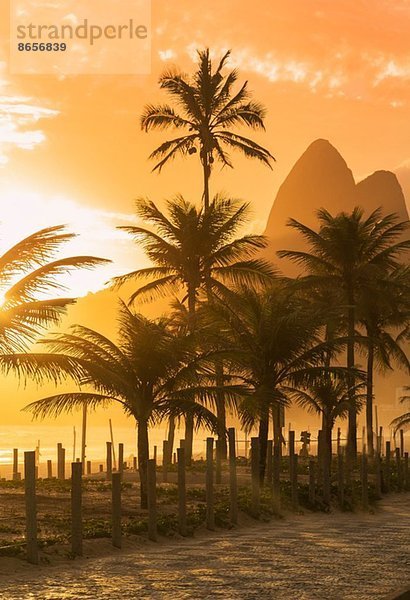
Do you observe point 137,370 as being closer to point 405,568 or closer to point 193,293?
point 405,568

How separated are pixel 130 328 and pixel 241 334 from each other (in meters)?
6.35

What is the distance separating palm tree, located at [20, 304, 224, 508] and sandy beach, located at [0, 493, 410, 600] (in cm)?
407

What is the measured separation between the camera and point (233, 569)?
15.9m

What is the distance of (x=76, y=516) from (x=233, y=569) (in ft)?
10.2

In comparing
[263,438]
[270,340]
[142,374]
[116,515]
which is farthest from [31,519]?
[263,438]

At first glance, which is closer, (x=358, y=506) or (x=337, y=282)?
(x=358, y=506)

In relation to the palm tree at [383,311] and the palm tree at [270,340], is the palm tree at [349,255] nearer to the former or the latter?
the palm tree at [383,311]

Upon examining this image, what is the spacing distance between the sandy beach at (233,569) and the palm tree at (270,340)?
8.75m

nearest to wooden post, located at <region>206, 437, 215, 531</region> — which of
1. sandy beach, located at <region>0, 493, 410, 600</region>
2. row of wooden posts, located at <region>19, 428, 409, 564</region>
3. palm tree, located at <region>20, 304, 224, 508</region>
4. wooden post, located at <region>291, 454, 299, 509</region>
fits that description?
row of wooden posts, located at <region>19, 428, 409, 564</region>

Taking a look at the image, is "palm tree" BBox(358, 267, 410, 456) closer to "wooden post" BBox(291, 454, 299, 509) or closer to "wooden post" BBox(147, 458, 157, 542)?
"wooden post" BBox(291, 454, 299, 509)

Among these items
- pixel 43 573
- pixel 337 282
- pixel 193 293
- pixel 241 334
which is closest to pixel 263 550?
pixel 43 573

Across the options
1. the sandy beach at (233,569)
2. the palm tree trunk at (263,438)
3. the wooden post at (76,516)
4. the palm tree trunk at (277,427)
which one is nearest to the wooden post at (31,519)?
the sandy beach at (233,569)

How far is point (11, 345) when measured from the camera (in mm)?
23438

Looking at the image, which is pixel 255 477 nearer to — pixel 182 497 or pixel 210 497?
pixel 210 497
